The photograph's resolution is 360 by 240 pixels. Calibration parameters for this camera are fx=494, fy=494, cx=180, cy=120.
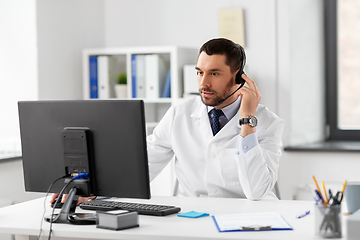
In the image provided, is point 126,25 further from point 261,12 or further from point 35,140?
point 35,140

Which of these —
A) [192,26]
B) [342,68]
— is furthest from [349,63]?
[192,26]

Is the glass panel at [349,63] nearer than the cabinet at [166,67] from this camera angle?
No

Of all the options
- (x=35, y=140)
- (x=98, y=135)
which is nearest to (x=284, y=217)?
(x=98, y=135)

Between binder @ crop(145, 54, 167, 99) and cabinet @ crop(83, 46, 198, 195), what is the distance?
37mm

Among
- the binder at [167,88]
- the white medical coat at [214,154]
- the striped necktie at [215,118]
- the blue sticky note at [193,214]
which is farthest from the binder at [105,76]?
the blue sticky note at [193,214]

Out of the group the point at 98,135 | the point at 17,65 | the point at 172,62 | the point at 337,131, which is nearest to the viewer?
the point at 98,135

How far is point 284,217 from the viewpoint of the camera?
1.62 m

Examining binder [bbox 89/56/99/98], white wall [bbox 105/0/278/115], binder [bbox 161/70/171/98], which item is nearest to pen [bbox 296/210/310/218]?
white wall [bbox 105/0/278/115]

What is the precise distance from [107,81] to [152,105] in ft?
1.35

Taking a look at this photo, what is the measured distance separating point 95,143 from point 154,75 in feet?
6.63

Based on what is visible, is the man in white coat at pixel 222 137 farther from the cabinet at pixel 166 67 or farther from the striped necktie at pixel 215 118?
the cabinet at pixel 166 67

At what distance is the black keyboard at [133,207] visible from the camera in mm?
1677

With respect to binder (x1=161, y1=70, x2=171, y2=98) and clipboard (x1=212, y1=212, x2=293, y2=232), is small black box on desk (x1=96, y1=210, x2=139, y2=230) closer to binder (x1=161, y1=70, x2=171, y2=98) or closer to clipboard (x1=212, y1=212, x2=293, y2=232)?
clipboard (x1=212, y1=212, x2=293, y2=232)

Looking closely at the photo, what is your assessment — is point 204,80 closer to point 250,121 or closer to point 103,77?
point 250,121
